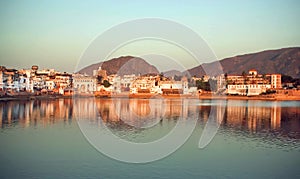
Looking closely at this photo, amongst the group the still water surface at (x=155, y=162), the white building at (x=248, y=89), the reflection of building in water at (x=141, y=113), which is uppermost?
the white building at (x=248, y=89)

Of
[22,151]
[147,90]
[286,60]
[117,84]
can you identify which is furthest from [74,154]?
[286,60]

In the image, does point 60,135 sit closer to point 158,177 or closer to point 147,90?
point 158,177

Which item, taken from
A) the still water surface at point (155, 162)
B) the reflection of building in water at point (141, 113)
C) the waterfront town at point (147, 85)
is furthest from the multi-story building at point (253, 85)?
the still water surface at point (155, 162)

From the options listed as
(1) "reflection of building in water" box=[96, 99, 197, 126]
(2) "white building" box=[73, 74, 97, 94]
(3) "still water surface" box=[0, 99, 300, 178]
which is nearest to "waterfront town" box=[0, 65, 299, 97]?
(2) "white building" box=[73, 74, 97, 94]

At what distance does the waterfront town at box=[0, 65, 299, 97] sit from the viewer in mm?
37500

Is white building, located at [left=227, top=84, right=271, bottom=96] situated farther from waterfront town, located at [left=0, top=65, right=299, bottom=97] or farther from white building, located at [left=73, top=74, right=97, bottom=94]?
white building, located at [left=73, top=74, right=97, bottom=94]

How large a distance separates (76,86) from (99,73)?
450 cm

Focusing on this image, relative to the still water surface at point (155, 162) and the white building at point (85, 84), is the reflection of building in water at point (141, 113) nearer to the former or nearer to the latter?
the still water surface at point (155, 162)

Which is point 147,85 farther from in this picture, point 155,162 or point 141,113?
point 155,162

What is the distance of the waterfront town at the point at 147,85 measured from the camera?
123 ft

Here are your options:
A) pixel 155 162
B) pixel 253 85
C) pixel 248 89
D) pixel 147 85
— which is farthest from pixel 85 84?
pixel 155 162

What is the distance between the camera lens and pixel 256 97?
36250 mm

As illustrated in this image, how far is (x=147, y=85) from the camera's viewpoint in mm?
42031

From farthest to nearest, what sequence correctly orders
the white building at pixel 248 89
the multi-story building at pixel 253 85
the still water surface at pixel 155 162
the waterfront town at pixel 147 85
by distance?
the multi-story building at pixel 253 85, the white building at pixel 248 89, the waterfront town at pixel 147 85, the still water surface at pixel 155 162
